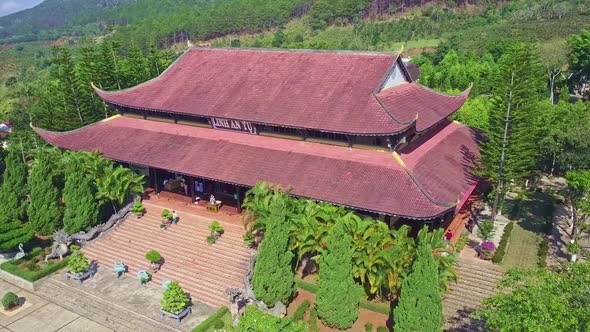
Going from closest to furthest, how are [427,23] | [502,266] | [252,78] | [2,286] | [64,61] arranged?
[502,266], [2,286], [252,78], [64,61], [427,23]

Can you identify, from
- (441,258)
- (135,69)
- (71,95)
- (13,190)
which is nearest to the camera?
(441,258)

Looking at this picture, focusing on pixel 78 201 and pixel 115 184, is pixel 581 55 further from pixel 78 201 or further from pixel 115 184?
pixel 78 201

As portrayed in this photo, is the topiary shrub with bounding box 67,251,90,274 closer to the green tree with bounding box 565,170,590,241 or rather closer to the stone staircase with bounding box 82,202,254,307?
the stone staircase with bounding box 82,202,254,307

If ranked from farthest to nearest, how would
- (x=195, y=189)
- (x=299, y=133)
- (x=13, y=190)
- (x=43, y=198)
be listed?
(x=195, y=189) → (x=13, y=190) → (x=43, y=198) → (x=299, y=133)

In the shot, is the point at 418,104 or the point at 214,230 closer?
the point at 214,230

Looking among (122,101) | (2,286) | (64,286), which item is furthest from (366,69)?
(2,286)

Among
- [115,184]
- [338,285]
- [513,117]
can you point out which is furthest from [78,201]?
[513,117]

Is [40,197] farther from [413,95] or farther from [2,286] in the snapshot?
[413,95]
